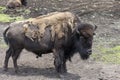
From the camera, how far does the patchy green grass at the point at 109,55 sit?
446 inches

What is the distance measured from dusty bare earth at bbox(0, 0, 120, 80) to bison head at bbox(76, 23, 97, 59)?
2.14ft

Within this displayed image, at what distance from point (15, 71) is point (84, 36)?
→ 6.30ft

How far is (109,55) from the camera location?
38.3ft

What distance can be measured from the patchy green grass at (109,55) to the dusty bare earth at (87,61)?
19 centimetres

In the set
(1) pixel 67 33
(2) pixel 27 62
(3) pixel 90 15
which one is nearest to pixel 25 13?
(3) pixel 90 15

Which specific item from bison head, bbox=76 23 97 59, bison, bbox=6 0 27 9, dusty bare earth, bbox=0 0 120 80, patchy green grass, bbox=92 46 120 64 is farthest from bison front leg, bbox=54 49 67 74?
bison, bbox=6 0 27 9

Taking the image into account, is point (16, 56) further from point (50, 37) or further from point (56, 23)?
point (56, 23)

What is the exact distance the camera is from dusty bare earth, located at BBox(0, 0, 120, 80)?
33.6 ft

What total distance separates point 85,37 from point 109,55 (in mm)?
2016

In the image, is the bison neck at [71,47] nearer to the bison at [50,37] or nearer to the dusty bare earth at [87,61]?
the bison at [50,37]

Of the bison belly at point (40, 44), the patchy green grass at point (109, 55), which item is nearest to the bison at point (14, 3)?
the patchy green grass at point (109, 55)

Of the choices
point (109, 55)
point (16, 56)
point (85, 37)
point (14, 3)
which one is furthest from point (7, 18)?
point (85, 37)

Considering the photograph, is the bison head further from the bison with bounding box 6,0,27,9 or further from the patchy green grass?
the bison with bounding box 6,0,27,9

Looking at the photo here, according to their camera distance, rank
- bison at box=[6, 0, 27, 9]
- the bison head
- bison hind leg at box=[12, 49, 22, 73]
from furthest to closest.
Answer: bison at box=[6, 0, 27, 9], bison hind leg at box=[12, 49, 22, 73], the bison head
